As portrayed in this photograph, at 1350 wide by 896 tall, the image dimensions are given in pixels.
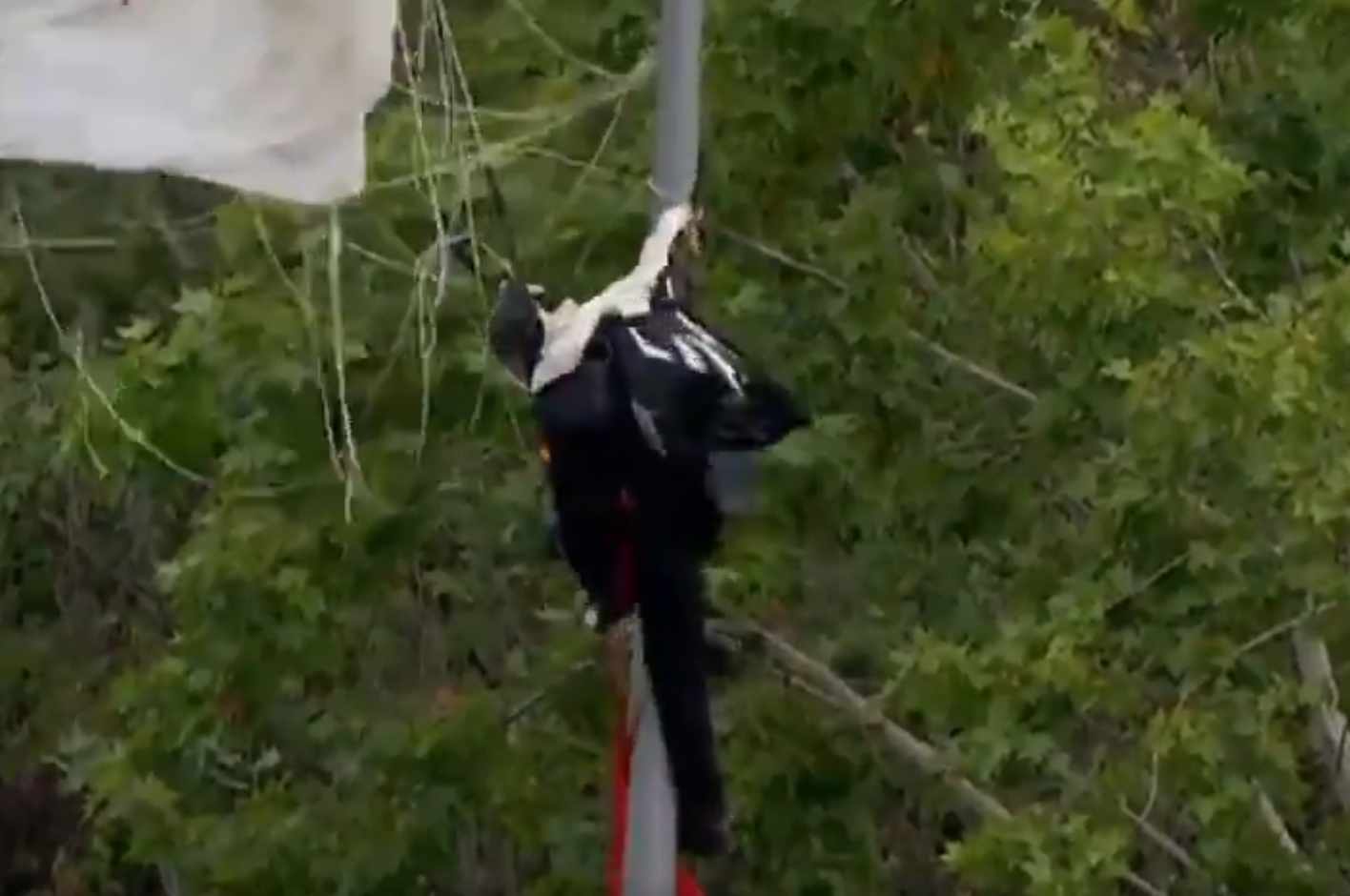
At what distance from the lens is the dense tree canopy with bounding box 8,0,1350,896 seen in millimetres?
3857

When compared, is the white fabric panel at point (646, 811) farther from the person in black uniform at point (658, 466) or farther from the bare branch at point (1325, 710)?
the bare branch at point (1325, 710)

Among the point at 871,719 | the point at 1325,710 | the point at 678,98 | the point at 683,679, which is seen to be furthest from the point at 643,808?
the point at 1325,710

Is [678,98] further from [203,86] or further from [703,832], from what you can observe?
[703,832]

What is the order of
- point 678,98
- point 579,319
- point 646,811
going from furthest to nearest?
point 678,98, point 646,811, point 579,319

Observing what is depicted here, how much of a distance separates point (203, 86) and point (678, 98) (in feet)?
2.53

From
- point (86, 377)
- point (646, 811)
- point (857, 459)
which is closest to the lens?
point (646, 811)

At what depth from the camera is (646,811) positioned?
2754mm

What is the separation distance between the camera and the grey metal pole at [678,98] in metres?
2.89

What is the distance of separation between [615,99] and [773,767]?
4.66ft

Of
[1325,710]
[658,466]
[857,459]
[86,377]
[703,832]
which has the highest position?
[658,466]

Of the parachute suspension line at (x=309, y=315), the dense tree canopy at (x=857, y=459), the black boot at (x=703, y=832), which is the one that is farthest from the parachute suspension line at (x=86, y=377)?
the black boot at (x=703, y=832)

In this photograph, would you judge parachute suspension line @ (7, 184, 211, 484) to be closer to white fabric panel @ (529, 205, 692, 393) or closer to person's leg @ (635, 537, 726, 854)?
white fabric panel @ (529, 205, 692, 393)

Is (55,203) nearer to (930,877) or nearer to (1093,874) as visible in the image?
(930,877)

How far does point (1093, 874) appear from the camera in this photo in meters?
3.88
